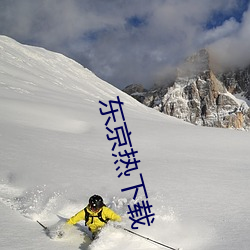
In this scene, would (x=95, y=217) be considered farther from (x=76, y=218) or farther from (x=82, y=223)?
(x=82, y=223)

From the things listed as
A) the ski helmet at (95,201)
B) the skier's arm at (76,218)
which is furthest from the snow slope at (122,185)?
the ski helmet at (95,201)

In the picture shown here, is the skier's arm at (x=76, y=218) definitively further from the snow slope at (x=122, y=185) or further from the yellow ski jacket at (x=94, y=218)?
the snow slope at (x=122, y=185)

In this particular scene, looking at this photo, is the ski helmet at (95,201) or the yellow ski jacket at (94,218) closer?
the ski helmet at (95,201)

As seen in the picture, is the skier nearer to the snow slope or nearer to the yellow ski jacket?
the yellow ski jacket

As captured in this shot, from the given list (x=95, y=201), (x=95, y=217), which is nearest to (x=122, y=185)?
(x=95, y=217)

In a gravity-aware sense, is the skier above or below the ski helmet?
below

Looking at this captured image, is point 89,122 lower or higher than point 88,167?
higher

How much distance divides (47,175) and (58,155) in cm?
196

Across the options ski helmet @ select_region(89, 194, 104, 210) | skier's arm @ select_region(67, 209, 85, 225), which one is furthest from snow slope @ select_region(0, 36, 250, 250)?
ski helmet @ select_region(89, 194, 104, 210)

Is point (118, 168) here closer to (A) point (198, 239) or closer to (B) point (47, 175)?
(B) point (47, 175)

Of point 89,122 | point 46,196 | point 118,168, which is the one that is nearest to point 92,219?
point 46,196

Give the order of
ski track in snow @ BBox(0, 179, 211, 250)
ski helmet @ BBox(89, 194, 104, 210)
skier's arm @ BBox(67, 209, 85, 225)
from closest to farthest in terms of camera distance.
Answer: ski track in snow @ BBox(0, 179, 211, 250) → ski helmet @ BBox(89, 194, 104, 210) → skier's arm @ BBox(67, 209, 85, 225)

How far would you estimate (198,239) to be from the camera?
18.3 feet

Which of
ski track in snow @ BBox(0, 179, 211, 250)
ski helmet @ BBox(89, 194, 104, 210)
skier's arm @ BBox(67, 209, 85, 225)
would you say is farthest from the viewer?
skier's arm @ BBox(67, 209, 85, 225)
